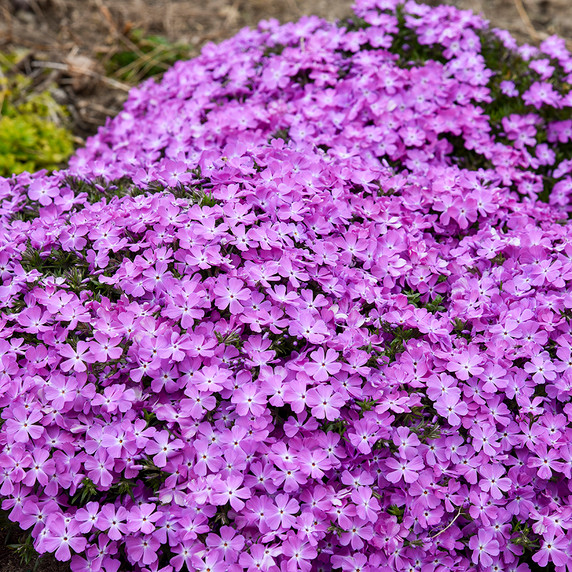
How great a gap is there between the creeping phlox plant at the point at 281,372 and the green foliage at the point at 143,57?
2596 millimetres

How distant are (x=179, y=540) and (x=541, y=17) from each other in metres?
5.79

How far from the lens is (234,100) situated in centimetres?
359

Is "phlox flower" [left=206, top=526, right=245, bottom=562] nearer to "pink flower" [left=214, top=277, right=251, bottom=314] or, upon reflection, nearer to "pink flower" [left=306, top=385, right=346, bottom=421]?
"pink flower" [left=306, top=385, right=346, bottom=421]

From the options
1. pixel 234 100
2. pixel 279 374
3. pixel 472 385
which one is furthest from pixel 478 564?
pixel 234 100

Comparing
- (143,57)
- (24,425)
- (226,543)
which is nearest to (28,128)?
(143,57)

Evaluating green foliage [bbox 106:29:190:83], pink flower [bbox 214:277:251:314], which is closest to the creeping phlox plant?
pink flower [bbox 214:277:251:314]

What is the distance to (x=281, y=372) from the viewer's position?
84.8 inches

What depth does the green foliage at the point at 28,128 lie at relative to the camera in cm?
423

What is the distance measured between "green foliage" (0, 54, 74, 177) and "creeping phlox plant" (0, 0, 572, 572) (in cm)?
151

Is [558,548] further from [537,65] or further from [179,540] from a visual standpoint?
[537,65]

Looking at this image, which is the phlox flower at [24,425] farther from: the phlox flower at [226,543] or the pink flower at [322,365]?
the pink flower at [322,365]

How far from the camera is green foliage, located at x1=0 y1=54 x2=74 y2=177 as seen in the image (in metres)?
4.23

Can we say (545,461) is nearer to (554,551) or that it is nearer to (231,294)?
(554,551)

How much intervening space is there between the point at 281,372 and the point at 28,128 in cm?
307
